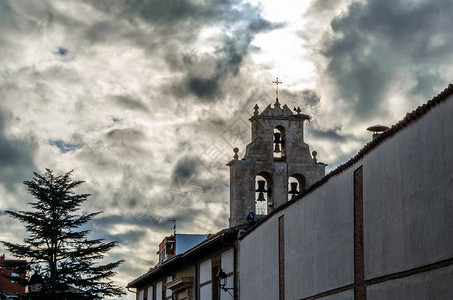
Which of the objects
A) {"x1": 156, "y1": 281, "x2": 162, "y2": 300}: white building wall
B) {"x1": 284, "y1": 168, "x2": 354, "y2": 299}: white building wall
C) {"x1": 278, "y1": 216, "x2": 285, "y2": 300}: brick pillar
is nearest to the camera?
{"x1": 284, "y1": 168, "x2": 354, "y2": 299}: white building wall

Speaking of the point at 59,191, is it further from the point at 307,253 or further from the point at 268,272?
the point at 307,253

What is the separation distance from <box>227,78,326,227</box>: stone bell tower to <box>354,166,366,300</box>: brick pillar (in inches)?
606

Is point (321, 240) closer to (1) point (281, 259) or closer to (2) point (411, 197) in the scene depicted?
(1) point (281, 259)

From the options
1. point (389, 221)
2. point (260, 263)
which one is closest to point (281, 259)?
point (260, 263)

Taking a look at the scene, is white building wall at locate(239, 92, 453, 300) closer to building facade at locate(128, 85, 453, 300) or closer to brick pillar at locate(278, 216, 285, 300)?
building facade at locate(128, 85, 453, 300)

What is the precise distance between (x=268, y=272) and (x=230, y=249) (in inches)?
167

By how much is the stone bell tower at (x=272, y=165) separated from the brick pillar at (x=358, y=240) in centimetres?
1540

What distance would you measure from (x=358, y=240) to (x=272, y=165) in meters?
16.7

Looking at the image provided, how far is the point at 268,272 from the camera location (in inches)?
810

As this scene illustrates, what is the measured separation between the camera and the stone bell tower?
100 ft

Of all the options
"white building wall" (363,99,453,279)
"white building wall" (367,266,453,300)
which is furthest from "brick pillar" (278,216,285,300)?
"white building wall" (367,266,453,300)

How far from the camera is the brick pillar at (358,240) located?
552 inches

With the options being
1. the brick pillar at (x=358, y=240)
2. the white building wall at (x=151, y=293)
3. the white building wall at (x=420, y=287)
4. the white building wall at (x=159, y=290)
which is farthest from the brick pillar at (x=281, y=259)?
the white building wall at (x=151, y=293)

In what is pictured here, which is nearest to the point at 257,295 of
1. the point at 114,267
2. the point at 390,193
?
the point at 390,193
